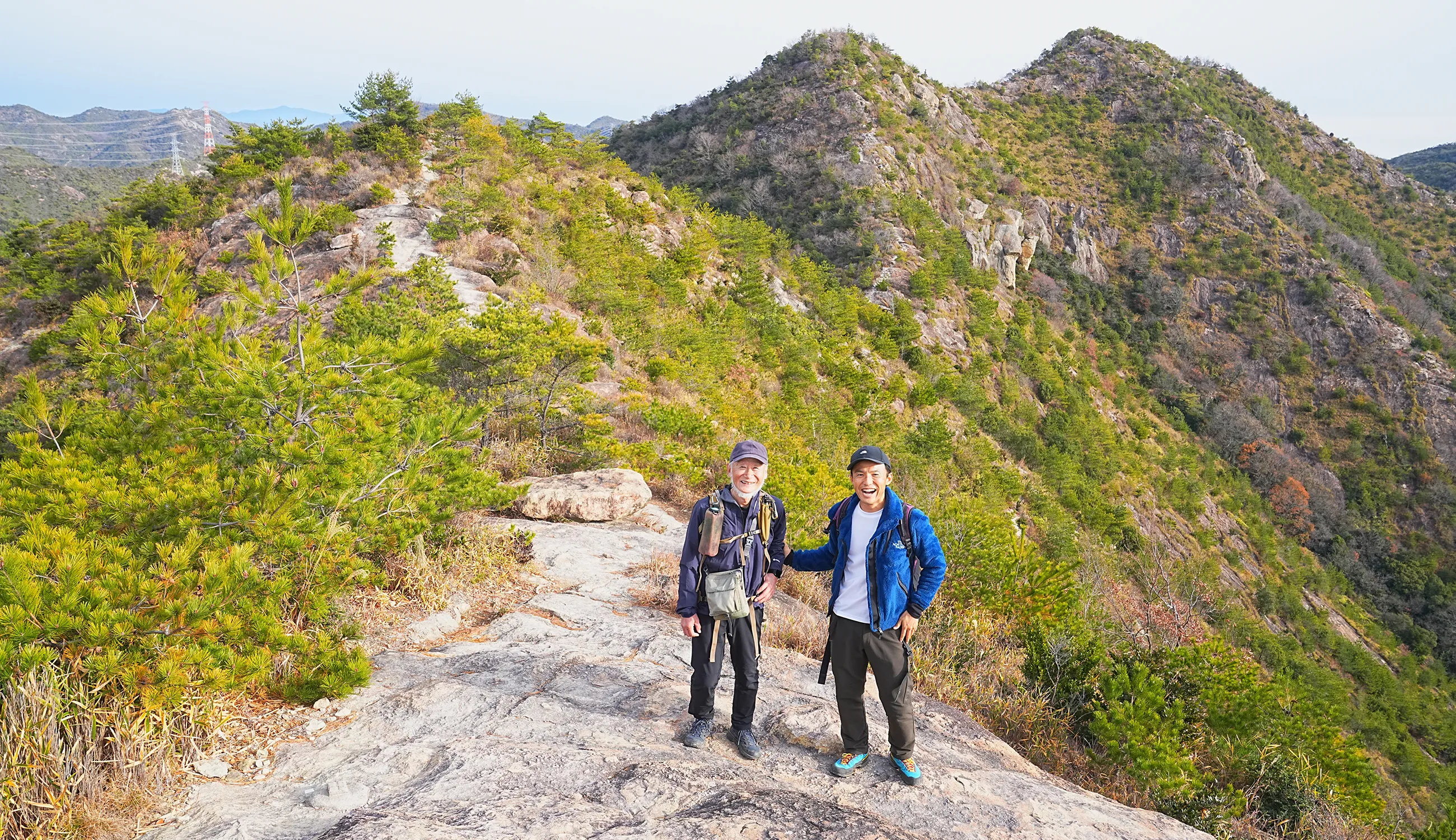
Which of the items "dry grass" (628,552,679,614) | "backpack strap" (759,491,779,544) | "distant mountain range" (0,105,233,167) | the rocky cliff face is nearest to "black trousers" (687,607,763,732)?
"backpack strap" (759,491,779,544)

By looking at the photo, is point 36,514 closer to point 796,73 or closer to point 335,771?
point 335,771

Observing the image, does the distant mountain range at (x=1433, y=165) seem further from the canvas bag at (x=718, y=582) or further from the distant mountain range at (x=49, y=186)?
the distant mountain range at (x=49, y=186)

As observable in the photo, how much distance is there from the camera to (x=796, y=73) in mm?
40531

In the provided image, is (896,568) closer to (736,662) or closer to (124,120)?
(736,662)

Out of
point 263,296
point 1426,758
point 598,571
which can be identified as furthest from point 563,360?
point 1426,758

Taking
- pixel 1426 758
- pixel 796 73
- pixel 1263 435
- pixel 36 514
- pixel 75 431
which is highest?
pixel 796 73

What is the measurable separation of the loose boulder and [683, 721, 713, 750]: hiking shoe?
364cm

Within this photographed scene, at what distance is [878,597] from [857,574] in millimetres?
148

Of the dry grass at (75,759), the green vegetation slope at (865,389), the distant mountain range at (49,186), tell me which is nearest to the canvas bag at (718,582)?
the green vegetation slope at (865,389)

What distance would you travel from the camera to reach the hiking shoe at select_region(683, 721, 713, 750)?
3.02 meters

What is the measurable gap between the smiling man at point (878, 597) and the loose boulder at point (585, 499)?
382cm

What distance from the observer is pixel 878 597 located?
2854mm

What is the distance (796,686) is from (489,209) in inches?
573

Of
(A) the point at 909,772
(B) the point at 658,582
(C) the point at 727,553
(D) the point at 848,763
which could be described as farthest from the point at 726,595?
(B) the point at 658,582
